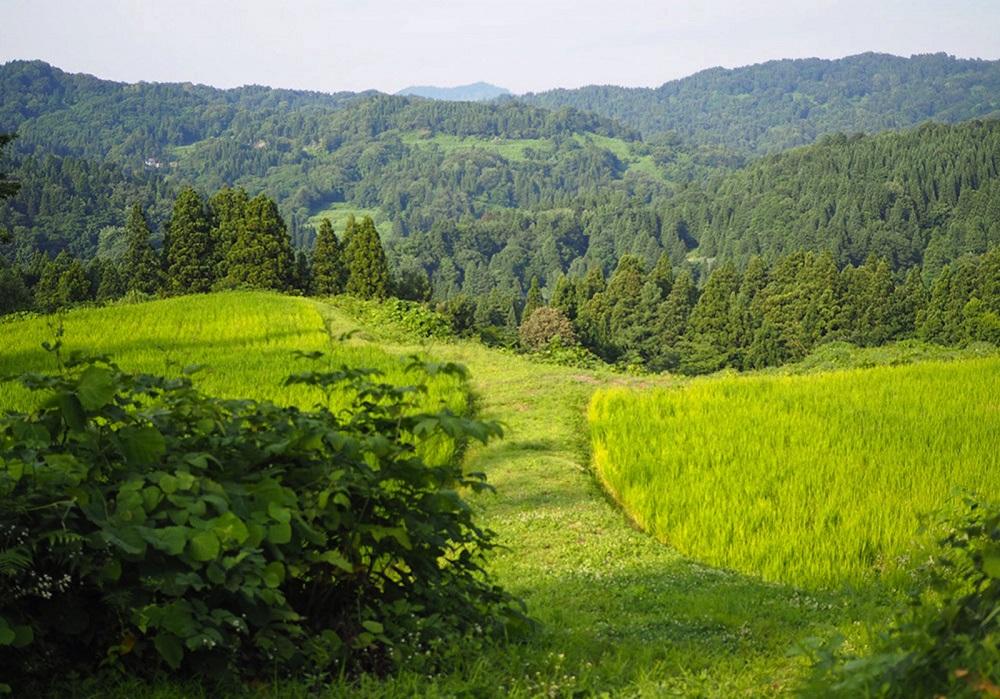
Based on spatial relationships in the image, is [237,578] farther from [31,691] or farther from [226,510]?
[31,691]

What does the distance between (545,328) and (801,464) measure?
5123 cm

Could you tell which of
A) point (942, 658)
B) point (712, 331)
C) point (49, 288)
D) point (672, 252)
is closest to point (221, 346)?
→ point (942, 658)

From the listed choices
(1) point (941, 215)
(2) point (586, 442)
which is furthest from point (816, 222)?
(2) point (586, 442)

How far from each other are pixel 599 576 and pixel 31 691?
3546 mm

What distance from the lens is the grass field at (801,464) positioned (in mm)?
6457

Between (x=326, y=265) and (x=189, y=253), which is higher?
(x=189, y=253)

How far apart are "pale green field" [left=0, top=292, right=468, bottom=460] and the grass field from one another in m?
2.19

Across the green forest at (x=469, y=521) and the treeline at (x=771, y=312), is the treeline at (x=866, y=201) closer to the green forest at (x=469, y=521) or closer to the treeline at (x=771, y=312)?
the treeline at (x=771, y=312)

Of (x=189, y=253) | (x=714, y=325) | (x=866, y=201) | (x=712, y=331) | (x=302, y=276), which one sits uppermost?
(x=866, y=201)

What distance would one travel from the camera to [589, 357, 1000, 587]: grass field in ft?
21.2

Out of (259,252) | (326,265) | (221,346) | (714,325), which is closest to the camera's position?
(221,346)

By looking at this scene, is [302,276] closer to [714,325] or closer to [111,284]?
[111,284]

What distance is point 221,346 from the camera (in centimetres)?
1628

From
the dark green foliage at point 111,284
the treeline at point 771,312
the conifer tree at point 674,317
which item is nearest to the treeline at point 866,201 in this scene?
the treeline at point 771,312
